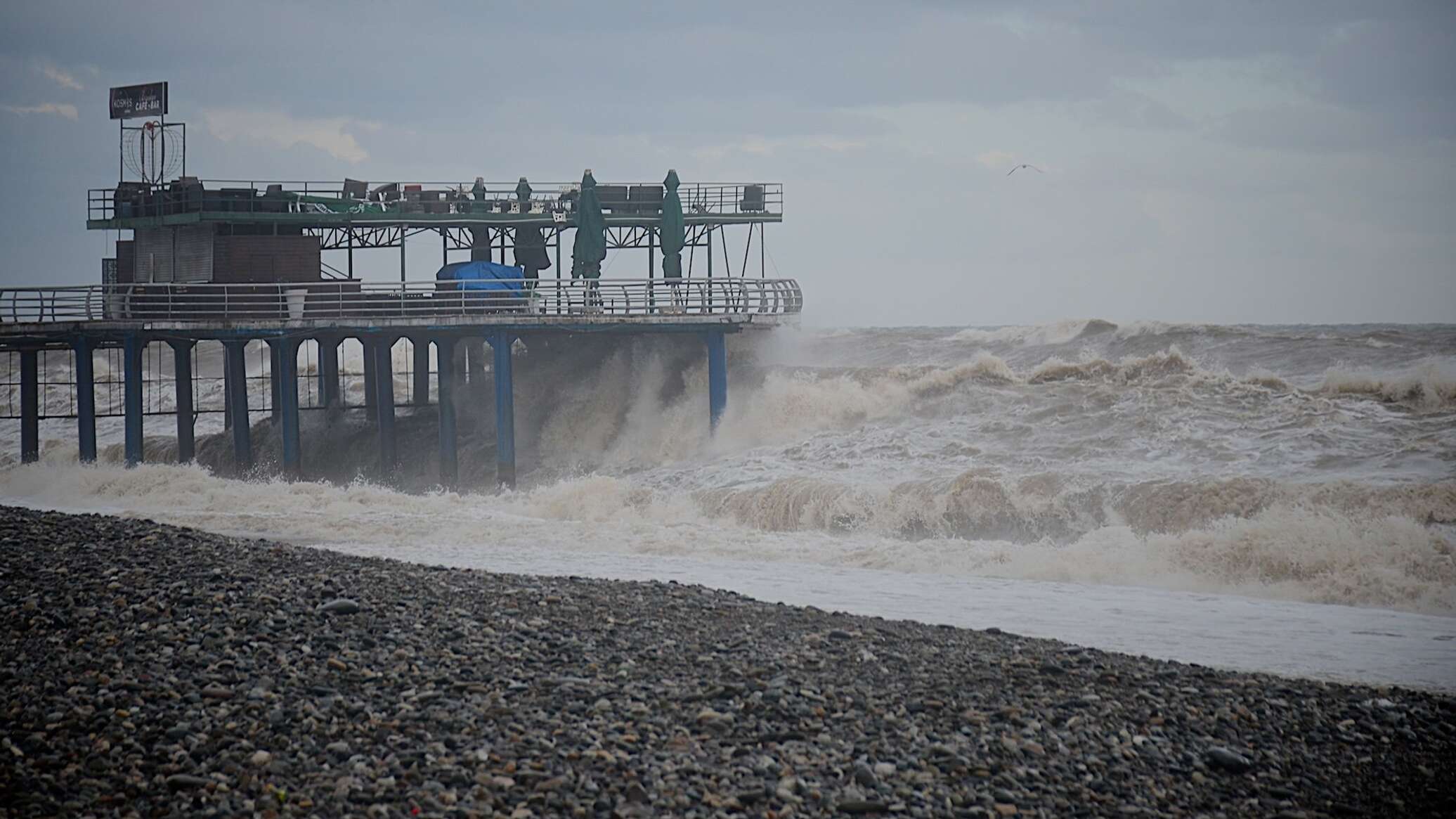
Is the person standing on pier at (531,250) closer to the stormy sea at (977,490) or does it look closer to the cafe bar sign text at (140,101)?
the stormy sea at (977,490)

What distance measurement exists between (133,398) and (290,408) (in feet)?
11.5

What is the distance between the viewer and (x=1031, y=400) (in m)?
28.7

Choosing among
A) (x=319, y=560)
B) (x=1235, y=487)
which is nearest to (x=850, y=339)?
(x=1235, y=487)

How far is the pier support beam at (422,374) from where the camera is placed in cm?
3475

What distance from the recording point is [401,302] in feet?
92.8

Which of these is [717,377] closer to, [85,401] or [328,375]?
[328,375]

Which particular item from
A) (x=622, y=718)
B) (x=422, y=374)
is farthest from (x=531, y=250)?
(x=622, y=718)

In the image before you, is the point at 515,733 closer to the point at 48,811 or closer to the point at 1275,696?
the point at 48,811

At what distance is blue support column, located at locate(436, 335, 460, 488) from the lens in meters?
28.5

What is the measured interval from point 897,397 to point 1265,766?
21603 millimetres

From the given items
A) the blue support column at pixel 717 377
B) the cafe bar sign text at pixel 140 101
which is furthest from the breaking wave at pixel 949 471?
the cafe bar sign text at pixel 140 101

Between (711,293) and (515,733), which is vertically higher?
(711,293)

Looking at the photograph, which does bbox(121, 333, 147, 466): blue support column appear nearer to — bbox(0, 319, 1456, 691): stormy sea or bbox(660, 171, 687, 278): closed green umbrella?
bbox(0, 319, 1456, 691): stormy sea

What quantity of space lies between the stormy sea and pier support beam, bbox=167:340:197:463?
1626 mm
